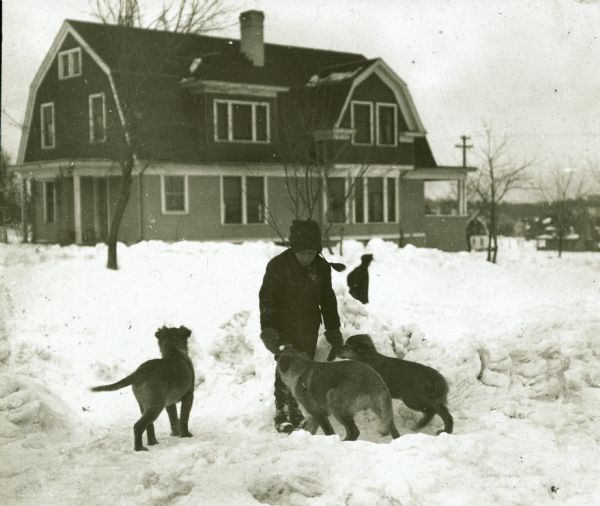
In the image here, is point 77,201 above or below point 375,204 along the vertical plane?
above

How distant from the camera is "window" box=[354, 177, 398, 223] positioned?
18.0 meters

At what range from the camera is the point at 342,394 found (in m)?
5.80

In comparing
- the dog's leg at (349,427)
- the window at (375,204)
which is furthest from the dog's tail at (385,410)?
the window at (375,204)

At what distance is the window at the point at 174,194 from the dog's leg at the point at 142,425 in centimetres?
1143

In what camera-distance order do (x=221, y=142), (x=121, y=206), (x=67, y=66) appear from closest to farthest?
(x=121, y=206)
(x=67, y=66)
(x=221, y=142)

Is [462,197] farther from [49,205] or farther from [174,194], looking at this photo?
[49,205]

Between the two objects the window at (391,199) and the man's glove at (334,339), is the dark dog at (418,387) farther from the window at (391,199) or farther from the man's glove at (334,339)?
the window at (391,199)

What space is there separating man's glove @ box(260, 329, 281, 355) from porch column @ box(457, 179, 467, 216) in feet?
53.9

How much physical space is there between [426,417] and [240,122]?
574 inches

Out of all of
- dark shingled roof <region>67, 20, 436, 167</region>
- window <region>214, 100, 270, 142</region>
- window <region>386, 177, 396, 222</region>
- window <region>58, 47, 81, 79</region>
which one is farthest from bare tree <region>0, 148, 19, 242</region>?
window <region>386, 177, 396, 222</region>

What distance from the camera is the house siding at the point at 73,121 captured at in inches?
479

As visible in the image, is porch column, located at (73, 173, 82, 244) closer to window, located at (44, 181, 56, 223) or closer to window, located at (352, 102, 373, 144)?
window, located at (44, 181, 56, 223)

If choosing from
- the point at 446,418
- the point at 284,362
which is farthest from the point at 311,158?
the point at 446,418

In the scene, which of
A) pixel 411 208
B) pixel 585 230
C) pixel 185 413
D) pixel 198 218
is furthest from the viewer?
pixel 411 208
